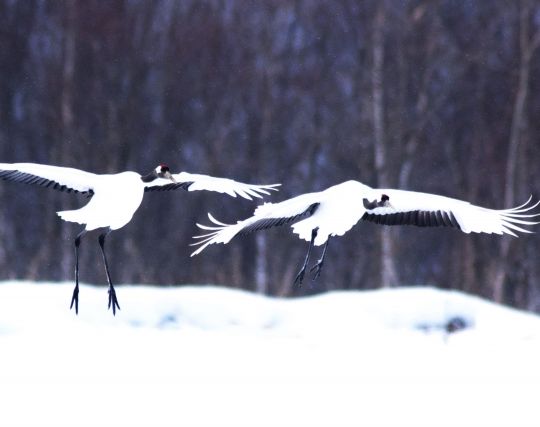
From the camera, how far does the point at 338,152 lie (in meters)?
17.4

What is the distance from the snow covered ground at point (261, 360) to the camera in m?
8.84

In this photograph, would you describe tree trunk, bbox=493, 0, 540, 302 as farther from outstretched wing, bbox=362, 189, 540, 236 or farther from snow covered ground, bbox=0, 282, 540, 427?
outstretched wing, bbox=362, 189, 540, 236

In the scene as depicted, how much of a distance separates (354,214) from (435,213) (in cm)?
111

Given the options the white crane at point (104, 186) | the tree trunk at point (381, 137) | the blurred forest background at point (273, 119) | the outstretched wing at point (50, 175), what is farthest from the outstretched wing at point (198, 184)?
the blurred forest background at point (273, 119)

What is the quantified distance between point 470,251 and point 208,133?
336 cm

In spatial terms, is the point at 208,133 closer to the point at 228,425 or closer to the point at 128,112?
the point at 128,112

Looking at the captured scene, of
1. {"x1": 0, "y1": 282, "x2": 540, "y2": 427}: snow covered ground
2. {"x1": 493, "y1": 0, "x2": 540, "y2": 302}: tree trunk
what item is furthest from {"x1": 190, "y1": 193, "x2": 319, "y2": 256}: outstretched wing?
{"x1": 493, "y1": 0, "x2": 540, "y2": 302}: tree trunk

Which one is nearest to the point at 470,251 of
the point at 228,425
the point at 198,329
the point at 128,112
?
the point at 128,112

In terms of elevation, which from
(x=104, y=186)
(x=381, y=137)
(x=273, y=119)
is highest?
(x=273, y=119)

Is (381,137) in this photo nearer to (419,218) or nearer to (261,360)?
(261,360)

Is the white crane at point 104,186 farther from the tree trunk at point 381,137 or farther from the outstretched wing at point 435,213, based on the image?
the tree trunk at point 381,137

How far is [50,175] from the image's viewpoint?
809 cm

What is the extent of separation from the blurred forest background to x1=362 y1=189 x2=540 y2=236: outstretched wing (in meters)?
7.61

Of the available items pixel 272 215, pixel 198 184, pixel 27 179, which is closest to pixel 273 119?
pixel 198 184
